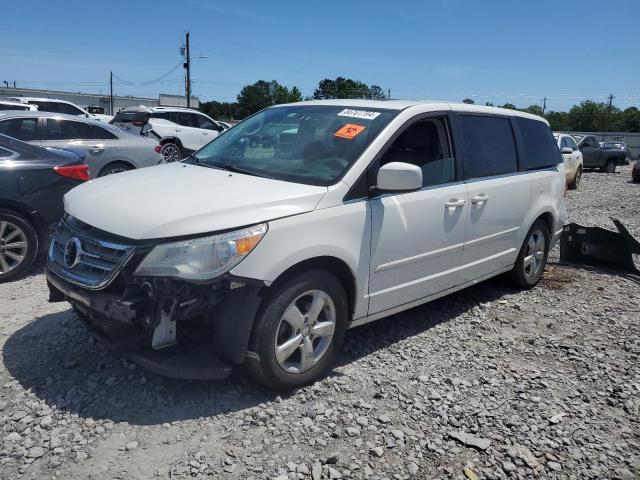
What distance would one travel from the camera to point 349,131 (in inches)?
156

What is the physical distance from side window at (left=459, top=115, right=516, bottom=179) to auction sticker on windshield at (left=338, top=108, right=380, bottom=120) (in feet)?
3.12

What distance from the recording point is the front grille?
9.92ft

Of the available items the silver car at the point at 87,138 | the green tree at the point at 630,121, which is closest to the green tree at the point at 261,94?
the green tree at the point at 630,121

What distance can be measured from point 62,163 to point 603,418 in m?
5.34

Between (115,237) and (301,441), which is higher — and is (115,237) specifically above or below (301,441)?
above

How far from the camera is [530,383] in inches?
153

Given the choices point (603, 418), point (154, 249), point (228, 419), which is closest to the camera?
point (154, 249)

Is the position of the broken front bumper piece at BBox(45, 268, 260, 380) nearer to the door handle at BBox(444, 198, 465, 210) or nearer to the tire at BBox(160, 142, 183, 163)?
the door handle at BBox(444, 198, 465, 210)

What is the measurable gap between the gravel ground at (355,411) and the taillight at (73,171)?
57.3 inches

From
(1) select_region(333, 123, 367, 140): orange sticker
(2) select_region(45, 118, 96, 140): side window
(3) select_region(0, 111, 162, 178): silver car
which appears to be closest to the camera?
(1) select_region(333, 123, 367, 140): orange sticker

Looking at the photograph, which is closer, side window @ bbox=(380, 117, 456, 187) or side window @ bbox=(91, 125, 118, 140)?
side window @ bbox=(380, 117, 456, 187)

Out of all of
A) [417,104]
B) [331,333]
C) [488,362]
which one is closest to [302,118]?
[417,104]

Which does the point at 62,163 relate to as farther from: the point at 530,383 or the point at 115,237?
the point at 530,383

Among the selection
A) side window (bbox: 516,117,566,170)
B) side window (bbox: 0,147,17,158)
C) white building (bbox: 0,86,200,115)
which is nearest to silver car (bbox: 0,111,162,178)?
side window (bbox: 0,147,17,158)
